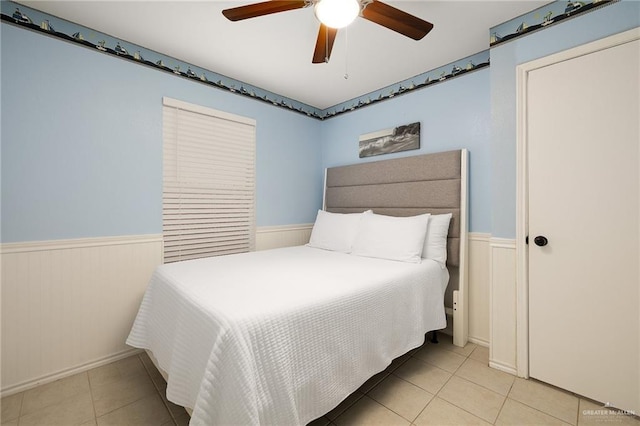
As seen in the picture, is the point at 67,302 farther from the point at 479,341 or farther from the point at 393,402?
the point at 479,341

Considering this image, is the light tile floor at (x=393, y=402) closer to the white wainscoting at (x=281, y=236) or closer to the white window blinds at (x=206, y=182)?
the white window blinds at (x=206, y=182)

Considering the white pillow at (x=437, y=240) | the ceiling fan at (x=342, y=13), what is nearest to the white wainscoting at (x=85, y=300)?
the white pillow at (x=437, y=240)

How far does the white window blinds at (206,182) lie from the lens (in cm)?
248

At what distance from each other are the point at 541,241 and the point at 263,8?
2.22 meters

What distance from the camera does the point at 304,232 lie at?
3.59 metres

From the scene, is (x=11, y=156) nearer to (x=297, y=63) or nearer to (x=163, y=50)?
(x=163, y=50)

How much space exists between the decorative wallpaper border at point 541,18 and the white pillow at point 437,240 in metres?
1.38

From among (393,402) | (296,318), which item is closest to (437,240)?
(393,402)

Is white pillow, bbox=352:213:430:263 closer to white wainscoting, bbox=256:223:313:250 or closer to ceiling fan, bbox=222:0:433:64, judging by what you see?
white wainscoting, bbox=256:223:313:250

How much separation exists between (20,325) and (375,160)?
3.24m

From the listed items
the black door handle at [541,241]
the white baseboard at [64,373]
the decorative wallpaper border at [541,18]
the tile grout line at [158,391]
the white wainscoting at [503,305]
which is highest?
the decorative wallpaper border at [541,18]

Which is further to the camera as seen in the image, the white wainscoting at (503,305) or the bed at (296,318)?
the white wainscoting at (503,305)

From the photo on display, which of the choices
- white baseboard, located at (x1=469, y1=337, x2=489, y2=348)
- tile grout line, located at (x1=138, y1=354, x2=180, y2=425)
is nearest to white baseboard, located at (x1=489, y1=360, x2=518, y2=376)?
white baseboard, located at (x1=469, y1=337, x2=489, y2=348)

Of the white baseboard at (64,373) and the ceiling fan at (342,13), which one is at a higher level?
the ceiling fan at (342,13)
